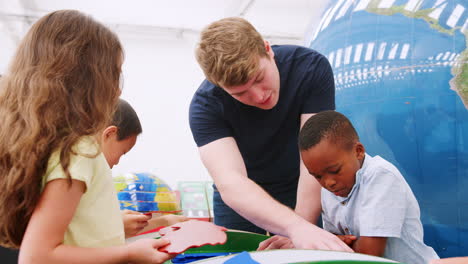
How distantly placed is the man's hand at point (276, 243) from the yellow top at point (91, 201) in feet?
1.05

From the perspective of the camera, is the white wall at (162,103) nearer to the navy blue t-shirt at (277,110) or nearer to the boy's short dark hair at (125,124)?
the boy's short dark hair at (125,124)

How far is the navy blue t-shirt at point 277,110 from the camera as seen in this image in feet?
4.20

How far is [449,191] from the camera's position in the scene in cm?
128

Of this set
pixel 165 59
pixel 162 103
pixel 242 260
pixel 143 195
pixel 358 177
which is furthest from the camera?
pixel 165 59

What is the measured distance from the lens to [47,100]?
74 centimetres

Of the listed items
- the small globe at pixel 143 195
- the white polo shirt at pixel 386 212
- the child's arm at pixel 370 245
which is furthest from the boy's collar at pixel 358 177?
the small globe at pixel 143 195

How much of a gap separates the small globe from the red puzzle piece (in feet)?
3.93

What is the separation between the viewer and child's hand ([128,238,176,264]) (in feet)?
2.41

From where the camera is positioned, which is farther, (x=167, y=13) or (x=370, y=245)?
(x=167, y=13)

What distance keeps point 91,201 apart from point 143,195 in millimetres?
1293

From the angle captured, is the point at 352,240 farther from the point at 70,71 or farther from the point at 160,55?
the point at 160,55

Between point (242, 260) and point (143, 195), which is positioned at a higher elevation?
point (242, 260)

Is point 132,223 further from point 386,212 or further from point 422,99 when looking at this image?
point 422,99

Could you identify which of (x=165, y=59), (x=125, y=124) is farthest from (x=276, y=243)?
(x=165, y=59)
